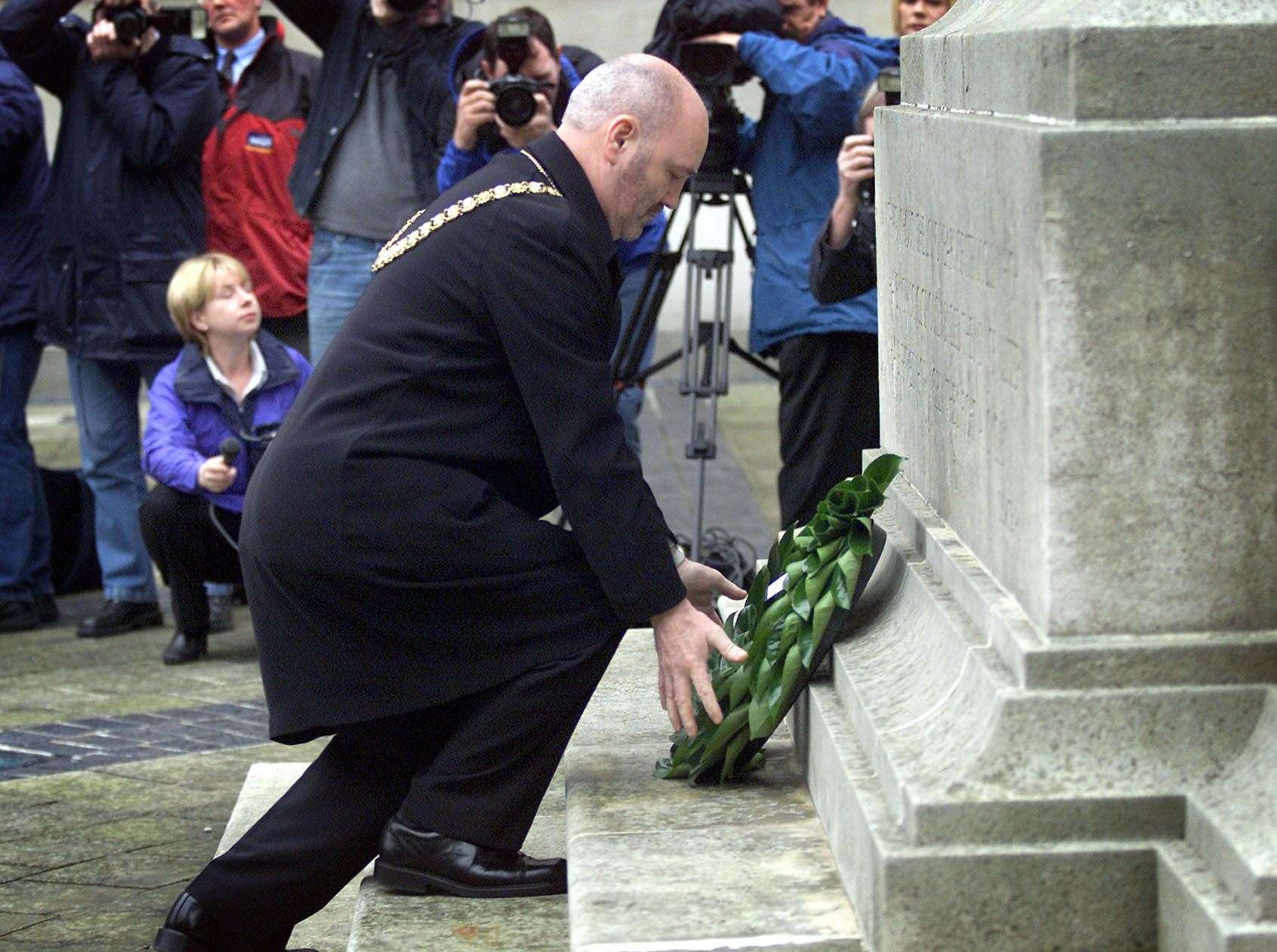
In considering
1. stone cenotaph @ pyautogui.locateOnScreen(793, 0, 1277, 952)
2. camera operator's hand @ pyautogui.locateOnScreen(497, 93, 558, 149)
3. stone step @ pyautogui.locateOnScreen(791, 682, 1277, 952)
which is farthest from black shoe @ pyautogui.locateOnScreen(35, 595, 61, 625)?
stone step @ pyautogui.locateOnScreen(791, 682, 1277, 952)

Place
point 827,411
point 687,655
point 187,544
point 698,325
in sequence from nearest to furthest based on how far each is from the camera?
1. point 687,655
2. point 827,411
3. point 187,544
4. point 698,325

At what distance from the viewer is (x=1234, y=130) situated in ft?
8.65

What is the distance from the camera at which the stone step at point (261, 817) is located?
379 centimetres

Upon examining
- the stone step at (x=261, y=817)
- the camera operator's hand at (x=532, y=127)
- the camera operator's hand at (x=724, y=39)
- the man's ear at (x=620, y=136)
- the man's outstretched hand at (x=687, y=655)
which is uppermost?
the camera operator's hand at (x=724, y=39)

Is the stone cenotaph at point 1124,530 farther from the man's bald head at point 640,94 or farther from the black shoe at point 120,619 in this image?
the black shoe at point 120,619

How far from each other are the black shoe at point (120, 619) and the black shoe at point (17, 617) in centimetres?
17

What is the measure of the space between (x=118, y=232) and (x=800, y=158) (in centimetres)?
220

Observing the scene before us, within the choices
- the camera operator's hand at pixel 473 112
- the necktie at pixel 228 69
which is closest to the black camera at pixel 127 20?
the necktie at pixel 228 69

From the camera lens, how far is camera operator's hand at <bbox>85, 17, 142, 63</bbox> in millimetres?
6453

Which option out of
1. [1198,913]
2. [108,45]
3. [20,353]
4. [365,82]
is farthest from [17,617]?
[1198,913]

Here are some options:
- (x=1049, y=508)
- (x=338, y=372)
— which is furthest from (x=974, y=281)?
(x=338, y=372)

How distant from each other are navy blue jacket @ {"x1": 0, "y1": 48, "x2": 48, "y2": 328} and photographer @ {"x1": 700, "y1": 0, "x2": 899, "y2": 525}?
2.30 meters

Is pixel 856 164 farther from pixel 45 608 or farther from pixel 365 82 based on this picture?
pixel 45 608

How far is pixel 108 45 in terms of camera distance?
6.47m
